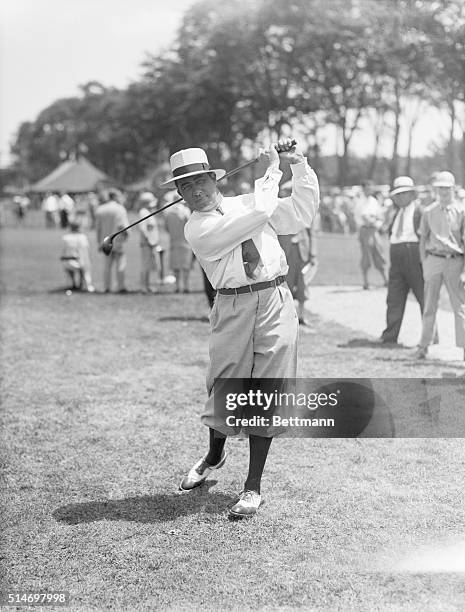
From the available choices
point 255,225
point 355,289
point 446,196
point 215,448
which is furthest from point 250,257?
point 355,289

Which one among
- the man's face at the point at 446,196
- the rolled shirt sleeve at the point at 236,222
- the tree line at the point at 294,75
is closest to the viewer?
the rolled shirt sleeve at the point at 236,222

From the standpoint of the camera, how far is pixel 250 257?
13.3ft

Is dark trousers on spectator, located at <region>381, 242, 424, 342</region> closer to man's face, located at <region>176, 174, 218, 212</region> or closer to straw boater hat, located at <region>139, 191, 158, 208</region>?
man's face, located at <region>176, 174, 218, 212</region>

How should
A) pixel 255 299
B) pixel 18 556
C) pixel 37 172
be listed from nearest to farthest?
pixel 18 556 → pixel 255 299 → pixel 37 172

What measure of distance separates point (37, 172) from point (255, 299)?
3618 inches

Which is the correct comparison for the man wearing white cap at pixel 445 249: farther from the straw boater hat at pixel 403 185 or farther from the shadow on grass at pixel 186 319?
the shadow on grass at pixel 186 319

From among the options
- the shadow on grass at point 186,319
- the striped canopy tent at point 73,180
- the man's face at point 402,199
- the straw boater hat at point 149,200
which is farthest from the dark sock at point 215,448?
the striped canopy tent at point 73,180

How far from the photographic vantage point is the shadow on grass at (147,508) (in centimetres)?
408

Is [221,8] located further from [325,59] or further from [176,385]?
[176,385]

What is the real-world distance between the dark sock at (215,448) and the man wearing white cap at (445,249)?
3.68 metres

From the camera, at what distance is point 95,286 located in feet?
49.7

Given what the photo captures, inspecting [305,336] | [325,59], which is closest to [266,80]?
[325,59]

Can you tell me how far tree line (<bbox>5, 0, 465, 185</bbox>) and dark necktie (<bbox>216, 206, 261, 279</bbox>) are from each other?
987cm

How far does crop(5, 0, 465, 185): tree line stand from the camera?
19.9 metres
